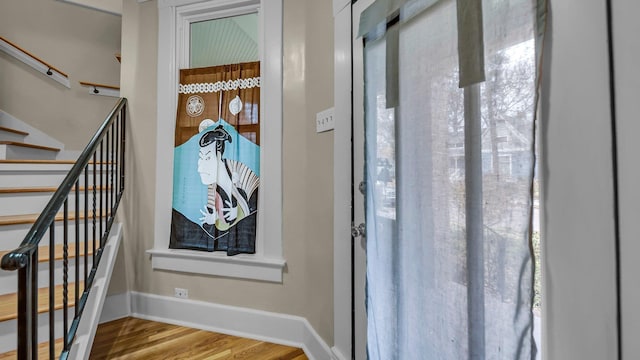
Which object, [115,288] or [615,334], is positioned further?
[115,288]

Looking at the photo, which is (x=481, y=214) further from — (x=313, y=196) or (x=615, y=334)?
(x=313, y=196)

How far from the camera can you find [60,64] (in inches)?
121

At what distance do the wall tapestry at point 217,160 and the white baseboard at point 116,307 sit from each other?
595mm

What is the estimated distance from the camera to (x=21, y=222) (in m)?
1.59

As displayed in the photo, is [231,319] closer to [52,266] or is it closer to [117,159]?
[52,266]

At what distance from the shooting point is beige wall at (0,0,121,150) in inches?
111

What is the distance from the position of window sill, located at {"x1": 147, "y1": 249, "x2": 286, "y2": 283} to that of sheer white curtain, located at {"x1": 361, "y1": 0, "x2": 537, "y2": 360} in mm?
906

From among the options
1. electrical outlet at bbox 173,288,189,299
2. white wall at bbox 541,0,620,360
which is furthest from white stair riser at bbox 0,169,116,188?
white wall at bbox 541,0,620,360

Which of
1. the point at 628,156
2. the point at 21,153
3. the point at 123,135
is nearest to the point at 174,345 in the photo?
the point at 123,135

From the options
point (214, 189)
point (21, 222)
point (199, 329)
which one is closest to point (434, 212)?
point (214, 189)

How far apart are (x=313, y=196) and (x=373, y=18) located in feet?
3.16

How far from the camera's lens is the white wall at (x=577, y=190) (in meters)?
0.46

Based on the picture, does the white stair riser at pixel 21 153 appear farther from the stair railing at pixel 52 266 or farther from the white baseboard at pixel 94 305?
the white baseboard at pixel 94 305

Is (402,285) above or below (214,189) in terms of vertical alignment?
below
